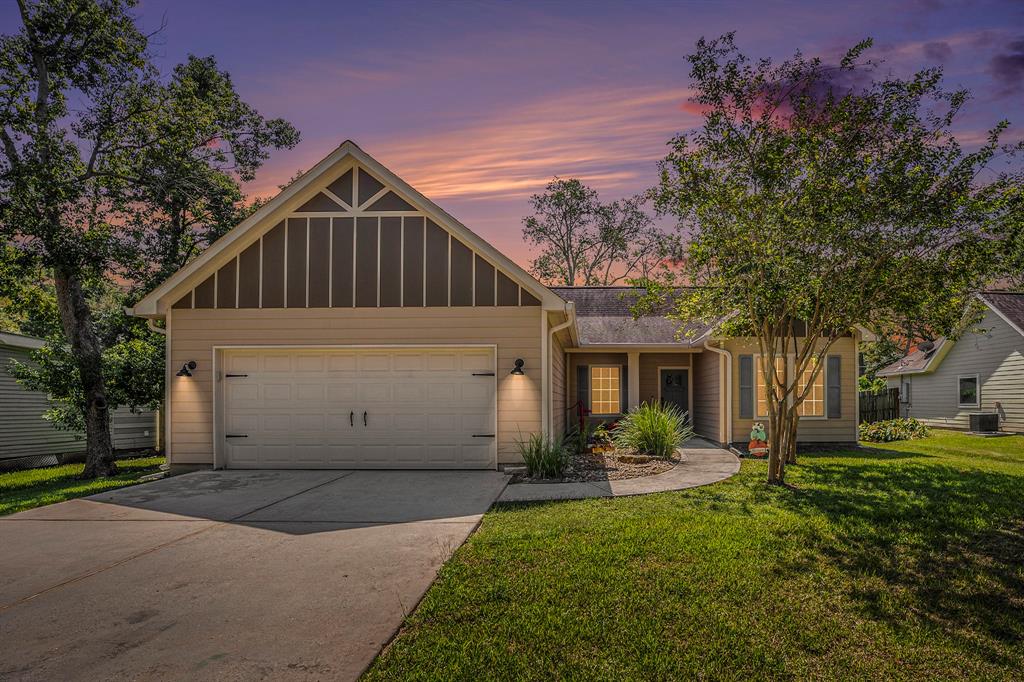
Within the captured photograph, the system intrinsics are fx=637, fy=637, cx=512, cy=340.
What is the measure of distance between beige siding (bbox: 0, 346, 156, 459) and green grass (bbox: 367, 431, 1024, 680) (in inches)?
579

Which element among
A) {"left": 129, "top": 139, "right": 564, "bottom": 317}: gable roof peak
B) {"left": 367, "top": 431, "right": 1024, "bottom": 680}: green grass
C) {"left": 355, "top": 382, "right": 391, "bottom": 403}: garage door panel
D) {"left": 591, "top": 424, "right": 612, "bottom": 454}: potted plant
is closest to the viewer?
{"left": 367, "top": 431, "right": 1024, "bottom": 680}: green grass

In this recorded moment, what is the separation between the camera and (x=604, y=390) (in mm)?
17250

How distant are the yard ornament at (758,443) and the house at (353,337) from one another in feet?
15.6

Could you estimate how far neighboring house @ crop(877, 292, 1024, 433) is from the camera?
1933 cm

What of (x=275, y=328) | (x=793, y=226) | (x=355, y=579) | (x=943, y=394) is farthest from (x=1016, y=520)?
(x=943, y=394)

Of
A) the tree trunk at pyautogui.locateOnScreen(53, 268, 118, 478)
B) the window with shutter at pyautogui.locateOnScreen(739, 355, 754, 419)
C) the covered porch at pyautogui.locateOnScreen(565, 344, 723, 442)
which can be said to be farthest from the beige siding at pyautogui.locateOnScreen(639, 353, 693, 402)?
the tree trunk at pyautogui.locateOnScreen(53, 268, 118, 478)

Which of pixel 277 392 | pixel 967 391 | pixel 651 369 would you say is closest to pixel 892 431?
pixel 651 369

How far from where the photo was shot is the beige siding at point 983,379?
19.2m

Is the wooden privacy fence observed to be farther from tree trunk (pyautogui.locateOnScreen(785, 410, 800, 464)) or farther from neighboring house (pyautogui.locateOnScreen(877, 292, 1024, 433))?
tree trunk (pyautogui.locateOnScreen(785, 410, 800, 464))

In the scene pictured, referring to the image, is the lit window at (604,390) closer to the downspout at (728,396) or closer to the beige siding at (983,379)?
the downspout at (728,396)

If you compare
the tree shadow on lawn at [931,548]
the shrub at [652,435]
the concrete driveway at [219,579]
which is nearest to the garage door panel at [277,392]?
the concrete driveway at [219,579]

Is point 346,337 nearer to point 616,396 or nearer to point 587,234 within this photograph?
point 616,396

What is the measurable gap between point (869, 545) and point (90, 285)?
14.8 m

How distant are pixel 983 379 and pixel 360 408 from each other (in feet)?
66.6
